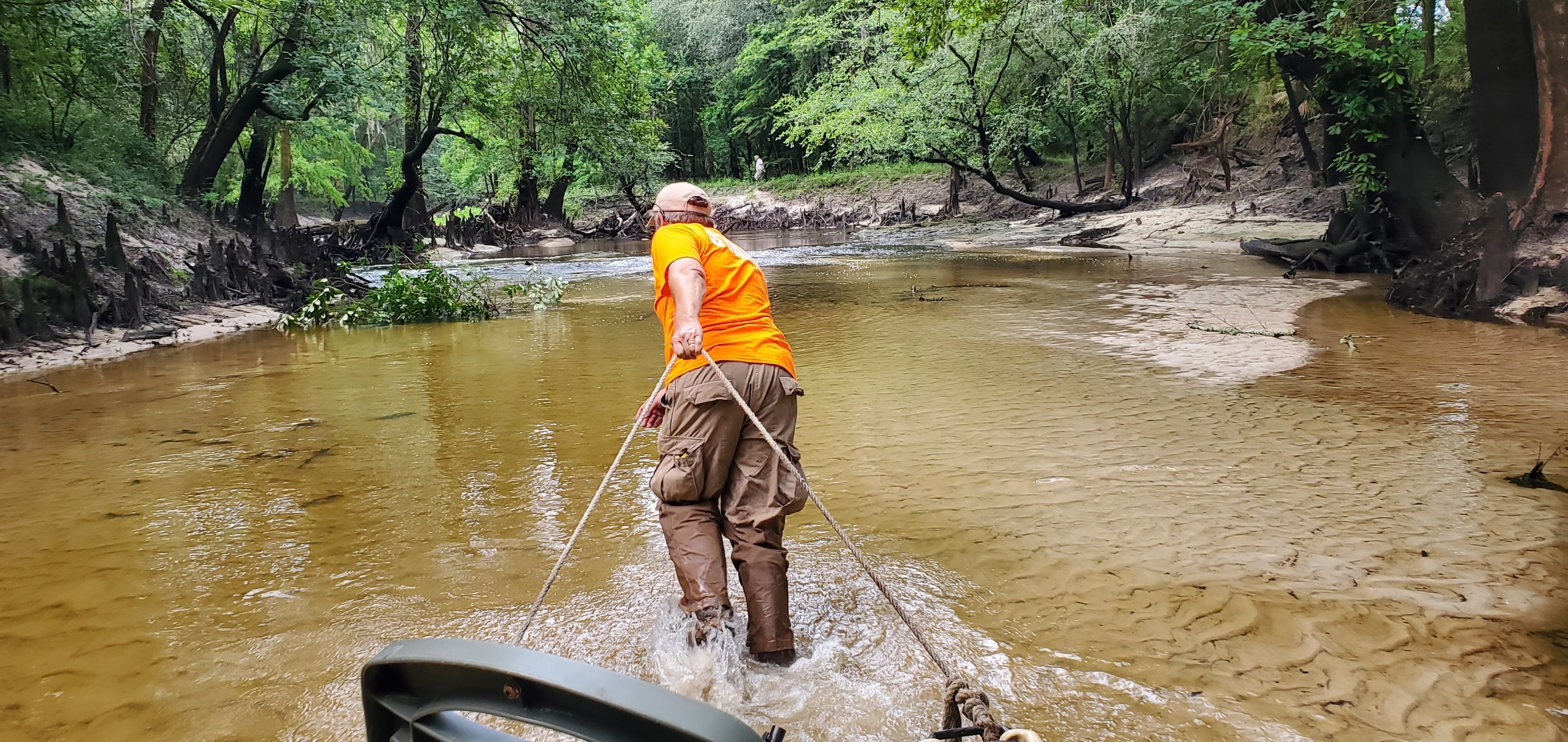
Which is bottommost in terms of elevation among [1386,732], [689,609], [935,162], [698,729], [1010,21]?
[1386,732]

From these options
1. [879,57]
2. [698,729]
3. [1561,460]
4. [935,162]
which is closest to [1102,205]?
[935,162]

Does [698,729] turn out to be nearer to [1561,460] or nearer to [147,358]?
[1561,460]

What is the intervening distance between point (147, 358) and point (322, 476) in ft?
20.0

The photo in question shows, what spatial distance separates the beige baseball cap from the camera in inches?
131

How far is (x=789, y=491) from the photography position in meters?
3.11

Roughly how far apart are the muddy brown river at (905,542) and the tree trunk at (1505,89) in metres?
3.37

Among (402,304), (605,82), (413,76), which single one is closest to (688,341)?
(402,304)

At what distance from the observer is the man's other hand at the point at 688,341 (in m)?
2.86

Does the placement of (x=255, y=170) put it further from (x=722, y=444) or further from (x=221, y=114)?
(x=722, y=444)

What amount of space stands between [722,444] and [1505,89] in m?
11.7

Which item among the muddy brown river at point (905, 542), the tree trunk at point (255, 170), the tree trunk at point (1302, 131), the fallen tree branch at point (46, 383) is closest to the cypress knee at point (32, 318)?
the fallen tree branch at point (46, 383)

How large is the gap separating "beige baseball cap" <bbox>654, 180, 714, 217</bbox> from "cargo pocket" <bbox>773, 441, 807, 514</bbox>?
3.20 ft

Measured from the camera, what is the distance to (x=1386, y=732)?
8.36 ft

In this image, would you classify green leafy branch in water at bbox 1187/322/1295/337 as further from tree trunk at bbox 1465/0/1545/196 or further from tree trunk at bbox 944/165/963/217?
tree trunk at bbox 944/165/963/217
